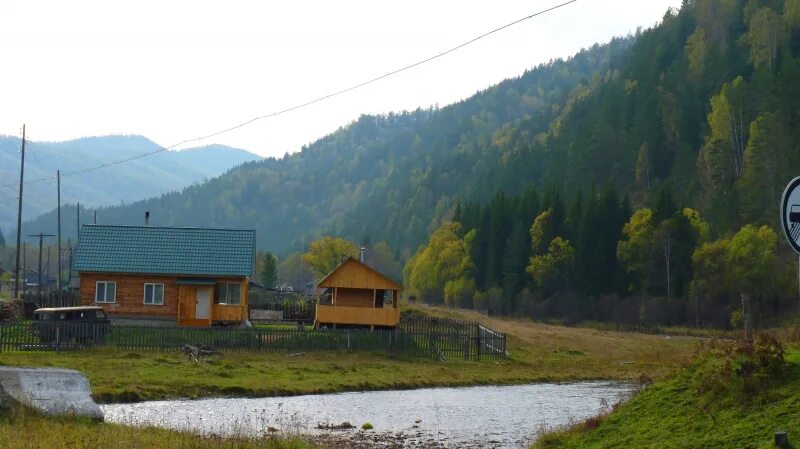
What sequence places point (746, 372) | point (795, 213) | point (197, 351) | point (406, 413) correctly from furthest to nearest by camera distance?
point (197, 351) < point (406, 413) < point (746, 372) < point (795, 213)

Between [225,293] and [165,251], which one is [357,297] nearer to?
[225,293]

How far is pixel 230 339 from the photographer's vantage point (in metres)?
44.6

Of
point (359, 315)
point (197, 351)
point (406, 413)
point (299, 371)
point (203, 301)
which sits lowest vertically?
point (406, 413)

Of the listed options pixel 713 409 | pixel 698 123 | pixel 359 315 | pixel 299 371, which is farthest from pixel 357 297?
pixel 698 123

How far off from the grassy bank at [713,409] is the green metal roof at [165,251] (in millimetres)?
38161

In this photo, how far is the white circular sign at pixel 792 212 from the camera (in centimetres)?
1175

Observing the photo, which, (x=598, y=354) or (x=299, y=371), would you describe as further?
(x=598, y=354)

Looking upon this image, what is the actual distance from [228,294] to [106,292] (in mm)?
6794

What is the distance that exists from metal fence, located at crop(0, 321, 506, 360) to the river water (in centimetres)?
949

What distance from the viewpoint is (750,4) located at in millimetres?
149875

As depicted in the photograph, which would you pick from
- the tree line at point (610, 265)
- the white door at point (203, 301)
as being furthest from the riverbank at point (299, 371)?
the tree line at point (610, 265)

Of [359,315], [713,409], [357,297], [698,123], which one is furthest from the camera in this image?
[698,123]

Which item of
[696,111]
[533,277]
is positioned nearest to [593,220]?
[533,277]

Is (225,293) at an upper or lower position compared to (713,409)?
upper
